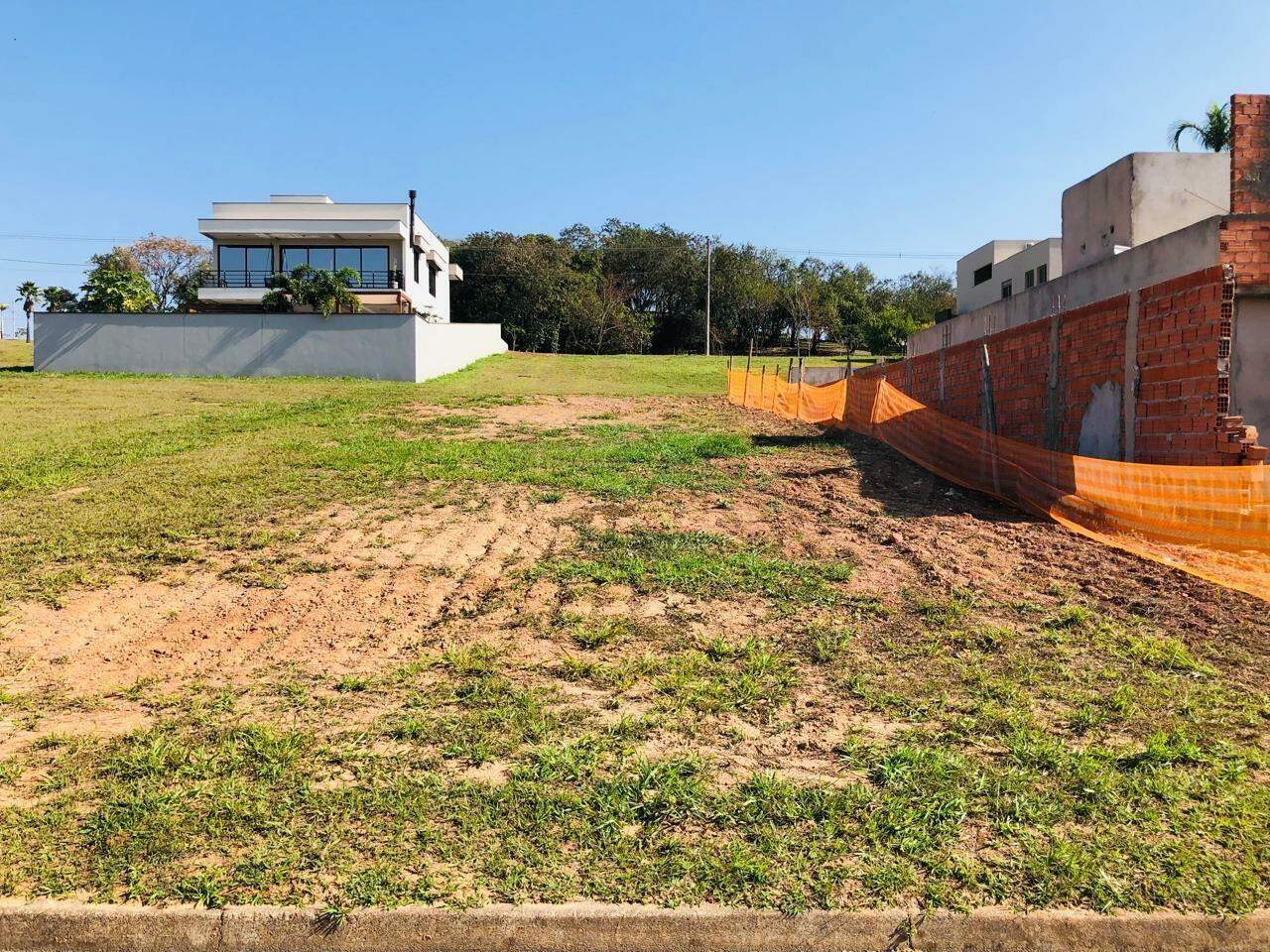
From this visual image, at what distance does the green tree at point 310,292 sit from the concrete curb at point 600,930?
28.6m

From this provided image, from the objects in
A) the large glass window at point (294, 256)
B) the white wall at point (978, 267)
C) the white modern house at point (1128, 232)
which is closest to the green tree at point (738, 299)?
the white wall at point (978, 267)

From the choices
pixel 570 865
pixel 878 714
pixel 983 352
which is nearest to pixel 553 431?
pixel 983 352

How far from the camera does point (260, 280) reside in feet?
133

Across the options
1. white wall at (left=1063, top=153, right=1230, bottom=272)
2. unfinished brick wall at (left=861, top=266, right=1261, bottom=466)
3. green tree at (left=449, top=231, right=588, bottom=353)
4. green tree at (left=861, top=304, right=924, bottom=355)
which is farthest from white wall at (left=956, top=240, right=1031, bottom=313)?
unfinished brick wall at (left=861, top=266, right=1261, bottom=466)

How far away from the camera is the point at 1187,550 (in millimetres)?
6453

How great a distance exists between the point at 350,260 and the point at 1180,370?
129 feet

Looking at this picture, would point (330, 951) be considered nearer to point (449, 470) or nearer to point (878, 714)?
point (878, 714)

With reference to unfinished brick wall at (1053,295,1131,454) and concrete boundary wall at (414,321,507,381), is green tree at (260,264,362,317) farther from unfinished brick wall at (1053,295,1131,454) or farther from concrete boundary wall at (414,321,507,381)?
unfinished brick wall at (1053,295,1131,454)

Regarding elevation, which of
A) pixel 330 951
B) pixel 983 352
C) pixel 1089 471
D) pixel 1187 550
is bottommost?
pixel 330 951

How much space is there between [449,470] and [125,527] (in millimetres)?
3684

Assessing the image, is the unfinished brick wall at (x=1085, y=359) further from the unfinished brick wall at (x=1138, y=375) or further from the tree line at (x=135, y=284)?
the tree line at (x=135, y=284)

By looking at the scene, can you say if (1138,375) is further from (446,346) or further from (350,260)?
(350,260)

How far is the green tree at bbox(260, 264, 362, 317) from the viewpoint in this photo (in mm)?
29828

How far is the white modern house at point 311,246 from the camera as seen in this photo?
3919cm
